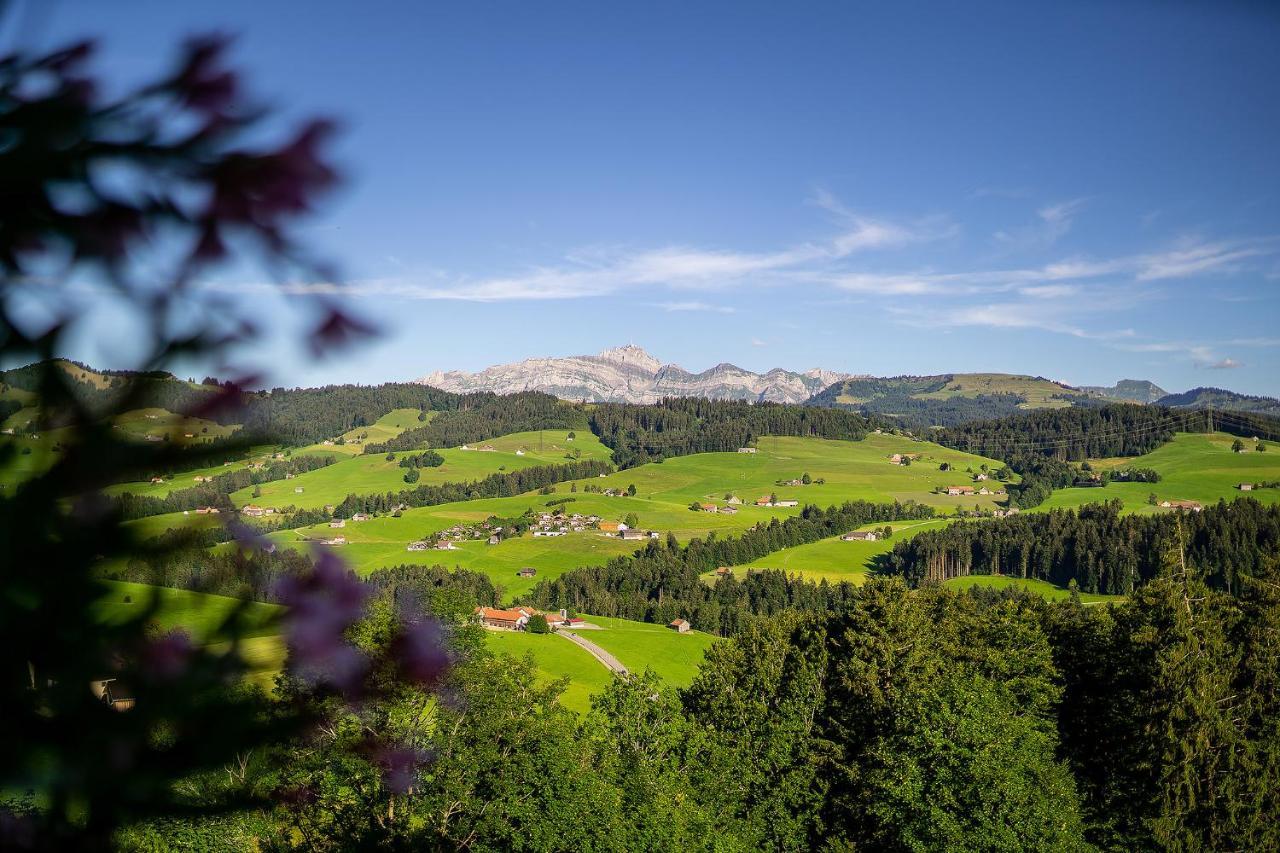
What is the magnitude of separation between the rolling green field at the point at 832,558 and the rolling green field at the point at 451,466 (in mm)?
57366

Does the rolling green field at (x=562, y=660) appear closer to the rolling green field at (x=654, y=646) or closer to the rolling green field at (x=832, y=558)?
the rolling green field at (x=654, y=646)

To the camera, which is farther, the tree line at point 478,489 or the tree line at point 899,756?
the tree line at point 478,489

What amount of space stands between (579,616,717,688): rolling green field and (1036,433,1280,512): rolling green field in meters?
81.0

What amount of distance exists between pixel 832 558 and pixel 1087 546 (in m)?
32.4

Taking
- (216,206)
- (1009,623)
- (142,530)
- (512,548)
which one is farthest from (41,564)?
(512,548)

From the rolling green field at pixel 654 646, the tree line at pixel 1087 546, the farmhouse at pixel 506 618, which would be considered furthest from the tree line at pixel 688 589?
the tree line at pixel 1087 546

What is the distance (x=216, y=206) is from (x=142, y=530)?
0.73 m

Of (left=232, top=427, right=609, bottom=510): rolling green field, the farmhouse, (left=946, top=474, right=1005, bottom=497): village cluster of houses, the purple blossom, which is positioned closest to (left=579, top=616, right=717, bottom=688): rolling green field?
the farmhouse

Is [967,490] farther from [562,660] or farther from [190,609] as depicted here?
[190,609]

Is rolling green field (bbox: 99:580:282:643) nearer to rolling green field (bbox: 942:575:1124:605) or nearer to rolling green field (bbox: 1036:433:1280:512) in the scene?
rolling green field (bbox: 942:575:1124:605)

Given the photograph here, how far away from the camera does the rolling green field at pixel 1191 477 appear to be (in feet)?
398

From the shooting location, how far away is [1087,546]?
323 ft

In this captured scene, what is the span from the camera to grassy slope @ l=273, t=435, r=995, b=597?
3821 inches

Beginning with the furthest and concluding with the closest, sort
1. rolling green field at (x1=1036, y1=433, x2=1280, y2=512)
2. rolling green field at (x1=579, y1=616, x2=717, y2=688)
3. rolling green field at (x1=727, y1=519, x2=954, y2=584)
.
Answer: rolling green field at (x1=1036, y1=433, x2=1280, y2=512), rolling green field at (x1=727, y1=519, x2=954, y2=584), rolling green field at (x1=579, y1=616, x2=717, y2=688)
